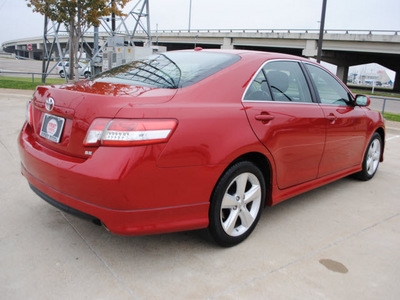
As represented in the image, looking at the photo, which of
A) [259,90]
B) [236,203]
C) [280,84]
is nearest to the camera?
[236,203]

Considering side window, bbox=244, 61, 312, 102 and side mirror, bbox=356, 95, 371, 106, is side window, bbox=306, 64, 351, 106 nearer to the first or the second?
side mirror, bbox=356, 95, 371, 106

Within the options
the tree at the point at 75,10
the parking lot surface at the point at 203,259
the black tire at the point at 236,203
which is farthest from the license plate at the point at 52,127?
the tree at the point at 75,10

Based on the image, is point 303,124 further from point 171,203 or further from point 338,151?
point 171,203

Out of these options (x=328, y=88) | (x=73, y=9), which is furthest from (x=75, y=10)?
(x=328, y=88)

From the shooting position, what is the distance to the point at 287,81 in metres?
3.44

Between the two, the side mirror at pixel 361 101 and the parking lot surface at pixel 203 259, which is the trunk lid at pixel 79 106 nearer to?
the parking lot surface at pixel 203 259

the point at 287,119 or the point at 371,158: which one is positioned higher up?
the point at 287,119

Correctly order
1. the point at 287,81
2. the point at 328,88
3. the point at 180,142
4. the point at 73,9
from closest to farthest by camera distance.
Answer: the point at 180,142 < the point at 287,81 < the point at 328,88 < the point at 73,9

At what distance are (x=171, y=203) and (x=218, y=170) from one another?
16.2 inches

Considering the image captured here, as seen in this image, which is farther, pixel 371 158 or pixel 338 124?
pixel 371 158

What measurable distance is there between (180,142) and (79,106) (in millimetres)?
720

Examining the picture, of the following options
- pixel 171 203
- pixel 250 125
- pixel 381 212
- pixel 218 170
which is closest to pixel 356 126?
pixel 381 212

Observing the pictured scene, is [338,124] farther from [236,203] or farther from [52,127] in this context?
[52,127]

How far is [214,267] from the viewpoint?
2.61 meters
